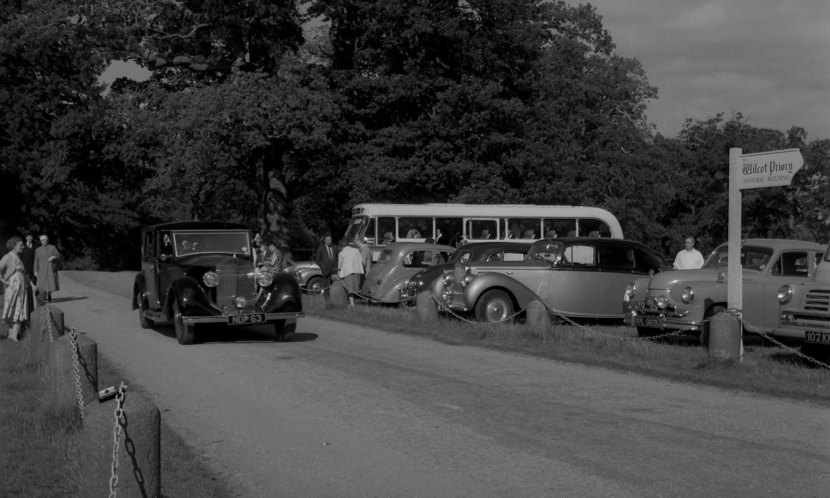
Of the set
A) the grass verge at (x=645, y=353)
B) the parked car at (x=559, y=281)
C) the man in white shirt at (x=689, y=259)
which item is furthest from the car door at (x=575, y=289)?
the man in white shirt at (x=689, y=259)

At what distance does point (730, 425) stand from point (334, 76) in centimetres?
3341

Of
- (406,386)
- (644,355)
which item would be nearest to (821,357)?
(644,355)

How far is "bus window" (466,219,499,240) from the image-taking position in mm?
34375

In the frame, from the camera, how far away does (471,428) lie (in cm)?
898

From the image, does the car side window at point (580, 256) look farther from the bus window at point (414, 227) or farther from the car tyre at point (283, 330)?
the bus window at point (414, 227)

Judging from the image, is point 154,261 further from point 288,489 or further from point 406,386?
point 288,489

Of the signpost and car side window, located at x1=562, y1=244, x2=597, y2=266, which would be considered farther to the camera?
car side window, located at x1=562, y1=244, x2=597, y2=266

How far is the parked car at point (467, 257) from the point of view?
2240cm

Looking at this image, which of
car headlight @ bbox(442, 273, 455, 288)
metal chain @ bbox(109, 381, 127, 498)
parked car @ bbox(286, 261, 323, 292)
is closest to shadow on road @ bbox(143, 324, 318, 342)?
car headlight @ bbox(442, 273, 455, 288)

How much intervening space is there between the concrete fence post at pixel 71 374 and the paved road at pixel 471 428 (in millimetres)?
968

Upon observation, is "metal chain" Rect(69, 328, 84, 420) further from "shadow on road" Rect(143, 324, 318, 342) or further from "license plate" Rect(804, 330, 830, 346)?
"license plate" Rect(804, 330, 830, 346)

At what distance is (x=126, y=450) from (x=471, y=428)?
425 cm

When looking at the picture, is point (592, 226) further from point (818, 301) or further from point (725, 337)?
point (725, 337)

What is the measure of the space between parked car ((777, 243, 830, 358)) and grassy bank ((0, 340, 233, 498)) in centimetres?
852
